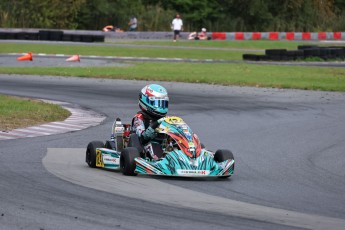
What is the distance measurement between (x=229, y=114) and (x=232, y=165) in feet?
21.5

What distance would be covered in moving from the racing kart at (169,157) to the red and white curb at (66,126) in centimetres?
279

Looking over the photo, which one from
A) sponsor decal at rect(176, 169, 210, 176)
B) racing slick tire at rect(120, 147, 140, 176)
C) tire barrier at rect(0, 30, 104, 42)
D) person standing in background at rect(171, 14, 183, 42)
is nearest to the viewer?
Answer: sponsor decal at rect(176, 169, 210, 176)

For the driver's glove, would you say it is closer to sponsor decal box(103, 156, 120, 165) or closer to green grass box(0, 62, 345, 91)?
sponsor decal box(103, 156, 120, 165)

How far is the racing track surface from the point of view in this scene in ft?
22.8

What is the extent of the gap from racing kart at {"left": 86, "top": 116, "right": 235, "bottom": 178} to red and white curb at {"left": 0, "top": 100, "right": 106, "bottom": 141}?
9.15 feet

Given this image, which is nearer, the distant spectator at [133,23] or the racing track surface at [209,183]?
the racing track surface at [209,183]

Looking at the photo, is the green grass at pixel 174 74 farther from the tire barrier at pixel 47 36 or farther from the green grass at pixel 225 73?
the tire barrier at pixel 47 36

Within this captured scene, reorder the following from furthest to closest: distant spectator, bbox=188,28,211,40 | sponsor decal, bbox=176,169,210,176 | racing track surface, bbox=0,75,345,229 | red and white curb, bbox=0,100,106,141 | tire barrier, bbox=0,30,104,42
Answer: distant spectator, bbox=188,28,211,40
tire barrier, bbox=0,30,104,42
red and white curb, bbox=0,100,106,141
sponsor decal, bbox=176,169,210,176
racing track surface, bbox=0,75,345,229

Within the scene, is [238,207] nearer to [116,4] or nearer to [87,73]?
[87,73]

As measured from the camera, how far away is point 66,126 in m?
13.9

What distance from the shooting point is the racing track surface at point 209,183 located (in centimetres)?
696

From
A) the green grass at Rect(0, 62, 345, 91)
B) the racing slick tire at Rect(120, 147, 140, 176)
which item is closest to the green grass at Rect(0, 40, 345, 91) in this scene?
the green grass at Rect(0, 62, 345, 91)

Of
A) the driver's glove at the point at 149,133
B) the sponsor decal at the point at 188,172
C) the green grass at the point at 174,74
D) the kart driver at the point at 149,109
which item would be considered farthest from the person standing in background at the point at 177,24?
the sponsor decal at the point at 188,172

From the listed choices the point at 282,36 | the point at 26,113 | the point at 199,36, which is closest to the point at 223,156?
the point at 26,113
